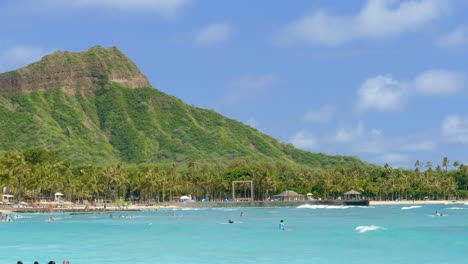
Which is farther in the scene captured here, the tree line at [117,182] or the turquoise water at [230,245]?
the tree line at [117,182]

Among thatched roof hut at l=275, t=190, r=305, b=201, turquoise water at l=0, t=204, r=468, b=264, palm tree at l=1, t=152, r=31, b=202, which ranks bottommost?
turquoise water at l=0, t=204, r=468, b=264

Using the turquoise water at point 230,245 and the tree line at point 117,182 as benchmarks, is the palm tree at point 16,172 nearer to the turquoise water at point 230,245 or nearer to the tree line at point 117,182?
the tree line at point 117,182

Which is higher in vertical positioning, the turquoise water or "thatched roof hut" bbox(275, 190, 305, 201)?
"thatched roof hut" bbox(275, 190, 305, 201)

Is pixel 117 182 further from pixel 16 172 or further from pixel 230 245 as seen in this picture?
pixel 230 245

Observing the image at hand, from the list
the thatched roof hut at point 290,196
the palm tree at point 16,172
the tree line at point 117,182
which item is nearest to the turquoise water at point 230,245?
the palm tree at point 16,172

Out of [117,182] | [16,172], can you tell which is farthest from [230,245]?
[117,182]

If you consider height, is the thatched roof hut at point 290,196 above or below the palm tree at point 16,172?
below

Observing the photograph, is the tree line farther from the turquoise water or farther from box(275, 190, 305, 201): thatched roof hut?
the turquoise water

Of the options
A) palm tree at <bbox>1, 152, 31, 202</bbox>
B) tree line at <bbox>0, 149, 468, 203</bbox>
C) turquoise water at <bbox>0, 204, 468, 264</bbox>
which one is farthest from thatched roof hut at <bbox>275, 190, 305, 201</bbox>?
turquoise water at <bbox>0, 204, 468, 264</bbox>

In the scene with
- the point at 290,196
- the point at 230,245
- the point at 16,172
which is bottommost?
the point at 230,245

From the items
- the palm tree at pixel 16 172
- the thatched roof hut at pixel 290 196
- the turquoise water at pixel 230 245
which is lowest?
the turquoise water at pixel 230 245

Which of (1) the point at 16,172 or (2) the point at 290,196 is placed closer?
(1) the point at 16,172

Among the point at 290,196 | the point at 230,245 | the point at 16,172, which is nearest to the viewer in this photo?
the point at 230,245

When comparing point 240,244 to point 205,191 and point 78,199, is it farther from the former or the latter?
point 205,191
